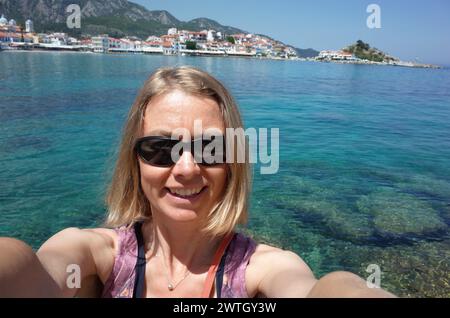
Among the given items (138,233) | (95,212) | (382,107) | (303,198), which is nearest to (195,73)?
(138,233)

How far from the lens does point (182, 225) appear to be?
6.91 ft

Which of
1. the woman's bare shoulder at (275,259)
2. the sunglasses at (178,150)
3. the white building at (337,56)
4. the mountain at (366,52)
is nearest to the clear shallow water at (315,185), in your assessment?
the sunglasses at (178,150)

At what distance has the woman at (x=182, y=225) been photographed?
1.96 metres

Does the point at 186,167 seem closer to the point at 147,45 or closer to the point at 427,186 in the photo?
the point at 427,186

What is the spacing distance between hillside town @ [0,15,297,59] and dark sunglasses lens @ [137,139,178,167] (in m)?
114

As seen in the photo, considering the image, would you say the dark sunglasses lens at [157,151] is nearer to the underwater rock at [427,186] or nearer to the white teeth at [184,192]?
the white teeth at [184,192]

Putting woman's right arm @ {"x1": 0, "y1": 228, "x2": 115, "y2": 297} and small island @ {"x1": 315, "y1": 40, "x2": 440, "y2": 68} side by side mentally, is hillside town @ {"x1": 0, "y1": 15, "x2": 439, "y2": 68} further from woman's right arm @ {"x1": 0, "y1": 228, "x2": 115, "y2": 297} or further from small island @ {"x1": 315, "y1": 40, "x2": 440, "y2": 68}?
woman's right arm @ {"x1": 0, "y1": 228, "x2": 115, "y2": 297}

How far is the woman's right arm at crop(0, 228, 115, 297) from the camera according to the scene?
1343 mm

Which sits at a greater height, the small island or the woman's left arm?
the small island

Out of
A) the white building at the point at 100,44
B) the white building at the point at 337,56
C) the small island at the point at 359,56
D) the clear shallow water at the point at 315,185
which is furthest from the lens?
the small island at the point at 359,56

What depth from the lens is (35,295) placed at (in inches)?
56.7

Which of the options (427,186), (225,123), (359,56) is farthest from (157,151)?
(359,56)

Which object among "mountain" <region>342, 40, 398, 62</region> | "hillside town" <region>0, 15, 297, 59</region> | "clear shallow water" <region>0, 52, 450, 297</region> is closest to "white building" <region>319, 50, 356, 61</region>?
"mountain" <region>342, 40, 398, 62</region>

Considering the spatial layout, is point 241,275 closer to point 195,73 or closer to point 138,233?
point 138,233
